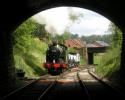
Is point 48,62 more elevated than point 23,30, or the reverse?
point 23,30

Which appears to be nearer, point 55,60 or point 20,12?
point 20,12

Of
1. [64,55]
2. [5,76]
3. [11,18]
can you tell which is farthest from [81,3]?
[64,55]

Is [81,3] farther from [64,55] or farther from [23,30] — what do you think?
[64,55]

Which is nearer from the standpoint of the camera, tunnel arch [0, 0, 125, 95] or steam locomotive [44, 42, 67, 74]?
tunnel arch [0, 0, 125, 95]

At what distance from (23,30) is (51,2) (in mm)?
9444

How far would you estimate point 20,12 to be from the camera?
2070cm

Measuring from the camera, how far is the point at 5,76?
70.2 ft

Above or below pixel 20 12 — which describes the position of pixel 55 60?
below

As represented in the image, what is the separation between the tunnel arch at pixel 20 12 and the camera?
18.6m

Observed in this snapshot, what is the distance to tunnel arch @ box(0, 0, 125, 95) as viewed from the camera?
1856cm

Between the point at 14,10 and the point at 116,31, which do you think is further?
the point at 116,31

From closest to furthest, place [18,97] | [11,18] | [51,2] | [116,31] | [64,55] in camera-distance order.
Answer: [18,97] < [11,18] < [51,2] < [116,31] < [64,55]

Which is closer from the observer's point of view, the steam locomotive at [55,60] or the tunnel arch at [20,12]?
the tunnel arch at [20,12]

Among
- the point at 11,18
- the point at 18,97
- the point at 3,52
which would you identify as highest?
the point at 11,18
